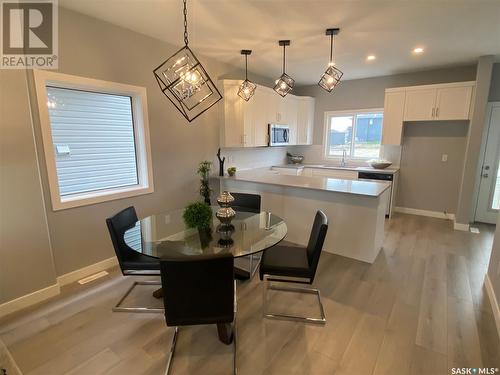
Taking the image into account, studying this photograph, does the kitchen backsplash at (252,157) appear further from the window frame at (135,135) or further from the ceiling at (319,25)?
the ceiling at (319,25)

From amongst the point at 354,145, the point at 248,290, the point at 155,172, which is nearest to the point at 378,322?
the point at 248,290

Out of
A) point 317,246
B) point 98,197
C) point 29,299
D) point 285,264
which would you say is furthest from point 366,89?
point 29,299

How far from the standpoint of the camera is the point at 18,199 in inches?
85.9

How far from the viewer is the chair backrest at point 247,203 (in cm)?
307

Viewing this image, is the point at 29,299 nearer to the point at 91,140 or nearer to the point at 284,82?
the point at 91,140

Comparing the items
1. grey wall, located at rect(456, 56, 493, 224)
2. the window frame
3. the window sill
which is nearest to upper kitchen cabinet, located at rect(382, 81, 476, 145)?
grey wall, located at rect(456, 56, 493, 224)

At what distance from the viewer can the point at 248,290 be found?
257cm

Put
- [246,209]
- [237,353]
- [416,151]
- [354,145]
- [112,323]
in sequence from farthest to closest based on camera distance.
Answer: [354,145] < [416,151] < [246,209] < [112,323] < [237,353]

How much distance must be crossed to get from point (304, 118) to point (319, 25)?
119 inches

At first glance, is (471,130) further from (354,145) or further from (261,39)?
(261,39)

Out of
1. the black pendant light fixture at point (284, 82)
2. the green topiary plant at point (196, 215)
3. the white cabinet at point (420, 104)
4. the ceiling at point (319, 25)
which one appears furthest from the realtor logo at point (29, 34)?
the white cabinet at point (420, 104)

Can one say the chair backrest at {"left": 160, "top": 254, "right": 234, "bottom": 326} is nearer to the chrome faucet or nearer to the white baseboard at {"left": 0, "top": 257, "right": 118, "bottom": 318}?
the white baseboard at {"left": 0, "top": 257, "right": 118, "bottom": 318}

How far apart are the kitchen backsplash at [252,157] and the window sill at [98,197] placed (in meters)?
1.41

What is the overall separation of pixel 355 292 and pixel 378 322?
1.40 feet
